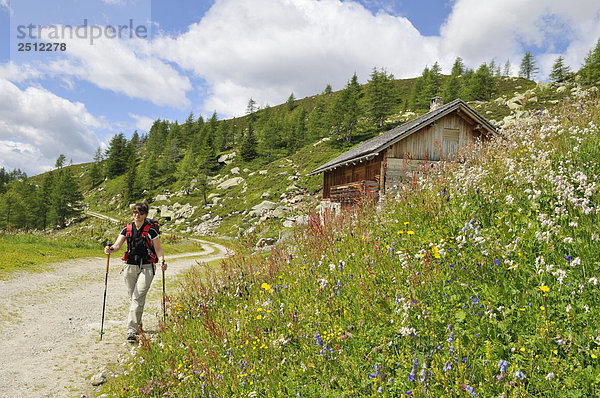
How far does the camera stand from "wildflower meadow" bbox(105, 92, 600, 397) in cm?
279

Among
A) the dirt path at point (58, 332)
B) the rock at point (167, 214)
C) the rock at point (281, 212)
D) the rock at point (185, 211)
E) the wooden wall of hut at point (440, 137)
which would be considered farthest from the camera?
the rock at point (167, 214)

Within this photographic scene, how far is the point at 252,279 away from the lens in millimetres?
6250

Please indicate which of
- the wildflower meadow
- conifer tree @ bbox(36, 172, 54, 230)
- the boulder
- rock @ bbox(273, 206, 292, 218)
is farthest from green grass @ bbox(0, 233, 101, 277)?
conifer tree @ bbox(36, 172, 54, 230)

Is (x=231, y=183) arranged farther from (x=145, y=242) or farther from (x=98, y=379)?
(x=98, y=379)

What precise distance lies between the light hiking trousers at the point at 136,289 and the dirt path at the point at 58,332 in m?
0.40

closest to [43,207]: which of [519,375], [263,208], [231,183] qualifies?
[231,183]

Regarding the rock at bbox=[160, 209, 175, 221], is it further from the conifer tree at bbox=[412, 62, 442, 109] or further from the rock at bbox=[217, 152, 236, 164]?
the conifer tree at bbox=[412, 62, 442, 109]

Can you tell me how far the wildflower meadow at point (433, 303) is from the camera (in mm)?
2795

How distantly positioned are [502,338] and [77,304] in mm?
10004

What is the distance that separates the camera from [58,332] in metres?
6.37

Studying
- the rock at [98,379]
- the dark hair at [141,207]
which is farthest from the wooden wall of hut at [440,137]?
the rock at [98,379]

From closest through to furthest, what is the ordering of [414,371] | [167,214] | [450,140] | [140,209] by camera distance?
1. [414,371]
2. [140,209]
3. [450,140]
4. [167,214]

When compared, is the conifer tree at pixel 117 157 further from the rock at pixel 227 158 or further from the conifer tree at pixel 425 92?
the conifer tree at pixel 425 92

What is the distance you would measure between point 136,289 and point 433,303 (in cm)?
592
